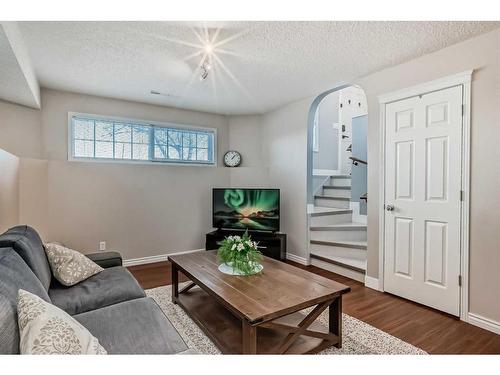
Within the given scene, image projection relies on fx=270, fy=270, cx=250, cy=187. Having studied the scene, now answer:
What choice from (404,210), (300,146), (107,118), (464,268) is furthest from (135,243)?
(464,268)

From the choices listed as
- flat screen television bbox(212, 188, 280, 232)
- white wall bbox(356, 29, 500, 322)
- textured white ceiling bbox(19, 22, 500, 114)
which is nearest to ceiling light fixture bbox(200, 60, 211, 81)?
textured white ceiling bbox(19, 22, 500, 114)

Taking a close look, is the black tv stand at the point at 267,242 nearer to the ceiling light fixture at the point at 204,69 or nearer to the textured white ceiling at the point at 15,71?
the ceiling light fixture at the point at 204,69

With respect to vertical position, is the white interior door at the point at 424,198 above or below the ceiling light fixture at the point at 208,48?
below

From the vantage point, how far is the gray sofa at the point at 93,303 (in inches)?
43.1

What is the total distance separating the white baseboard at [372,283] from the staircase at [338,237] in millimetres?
103

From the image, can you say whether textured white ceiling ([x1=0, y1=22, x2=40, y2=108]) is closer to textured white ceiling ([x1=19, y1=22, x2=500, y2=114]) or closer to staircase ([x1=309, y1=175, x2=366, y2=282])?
textured white ceiling ([x1=19, y1=22, x2=500, y2=114])

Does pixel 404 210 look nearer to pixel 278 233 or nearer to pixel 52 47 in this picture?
pixel 278 233

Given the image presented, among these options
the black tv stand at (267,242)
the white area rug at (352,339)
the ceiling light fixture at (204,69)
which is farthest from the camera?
the black tv stand at (267,242)

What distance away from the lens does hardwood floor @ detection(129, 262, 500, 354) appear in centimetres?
184

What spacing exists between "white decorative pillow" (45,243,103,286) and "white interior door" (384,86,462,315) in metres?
2.75

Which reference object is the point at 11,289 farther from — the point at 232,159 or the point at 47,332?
the point at 232,159

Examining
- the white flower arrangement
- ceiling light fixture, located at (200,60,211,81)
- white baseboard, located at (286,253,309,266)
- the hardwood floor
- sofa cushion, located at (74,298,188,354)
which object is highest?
ceiling light fixture, located at (200,60,211,81)

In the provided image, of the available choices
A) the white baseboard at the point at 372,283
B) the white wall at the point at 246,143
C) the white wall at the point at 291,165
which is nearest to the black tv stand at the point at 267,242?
the white wall at the point at 291,165

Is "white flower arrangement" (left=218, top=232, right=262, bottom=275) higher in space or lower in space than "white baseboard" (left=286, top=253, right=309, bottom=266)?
higher
